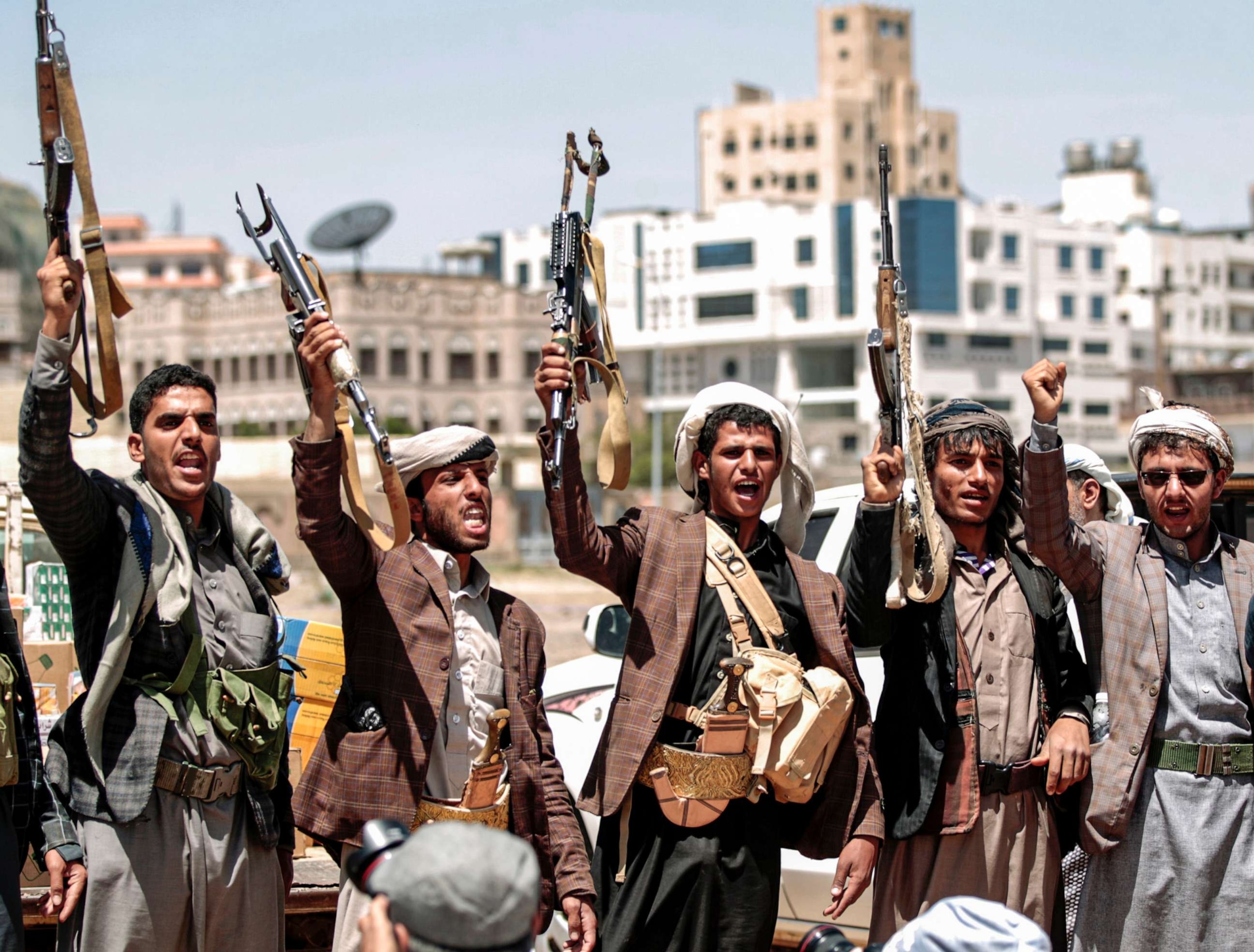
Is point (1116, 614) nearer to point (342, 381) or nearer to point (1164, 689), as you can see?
point (1164, 689)

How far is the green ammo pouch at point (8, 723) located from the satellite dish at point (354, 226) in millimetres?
64548

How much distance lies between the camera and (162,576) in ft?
13.1

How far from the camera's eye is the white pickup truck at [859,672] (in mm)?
5945

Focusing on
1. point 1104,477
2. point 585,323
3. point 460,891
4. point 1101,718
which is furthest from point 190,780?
point 1104,477

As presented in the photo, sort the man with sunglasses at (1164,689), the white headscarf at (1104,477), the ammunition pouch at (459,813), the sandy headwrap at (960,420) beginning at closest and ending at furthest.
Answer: the ammunition pouch at (459,813), the man with sunglasses at (1164,689), the sandy headwrap at (960,420), the white headscarf at (1104,477)

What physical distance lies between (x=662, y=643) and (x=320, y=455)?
1086mm

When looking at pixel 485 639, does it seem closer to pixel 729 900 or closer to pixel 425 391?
pixel 729 900

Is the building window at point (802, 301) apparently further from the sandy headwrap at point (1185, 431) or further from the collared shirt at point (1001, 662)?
the collared shirt at point (1001, 662)

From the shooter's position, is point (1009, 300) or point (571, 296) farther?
point (1009, 300)

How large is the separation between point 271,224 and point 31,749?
4.81ft

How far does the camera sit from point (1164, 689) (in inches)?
179

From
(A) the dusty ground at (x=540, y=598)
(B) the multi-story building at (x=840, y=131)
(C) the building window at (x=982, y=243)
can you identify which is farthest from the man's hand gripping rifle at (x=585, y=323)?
(B) the multi-story building at (x=840, y=131)

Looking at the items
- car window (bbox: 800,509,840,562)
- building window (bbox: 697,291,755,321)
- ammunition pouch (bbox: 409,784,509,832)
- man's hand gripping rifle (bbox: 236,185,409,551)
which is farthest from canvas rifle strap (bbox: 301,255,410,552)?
building window (bbox: 697,291,755,321)

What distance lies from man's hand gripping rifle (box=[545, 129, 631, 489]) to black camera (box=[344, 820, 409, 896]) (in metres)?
1.49
